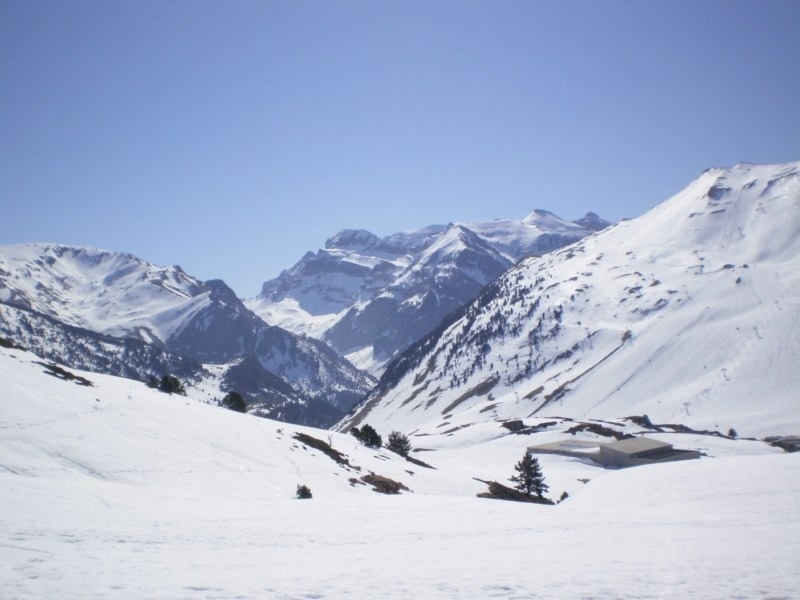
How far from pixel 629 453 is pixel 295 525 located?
285ft

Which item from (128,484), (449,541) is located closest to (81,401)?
(128,484)

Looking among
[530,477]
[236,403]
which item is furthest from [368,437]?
[236,403]

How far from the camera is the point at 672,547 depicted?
1972 centimetres

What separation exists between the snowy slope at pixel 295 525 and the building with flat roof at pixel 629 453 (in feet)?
167

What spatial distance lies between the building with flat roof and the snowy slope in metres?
50.8

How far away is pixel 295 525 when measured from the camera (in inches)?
871

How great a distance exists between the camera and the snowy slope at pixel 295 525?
14109 millimetres

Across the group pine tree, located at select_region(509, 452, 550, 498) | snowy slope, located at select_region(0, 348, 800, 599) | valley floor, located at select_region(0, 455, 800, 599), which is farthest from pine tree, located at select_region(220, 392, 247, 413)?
valley floor, located at select_region(0, 455, 800, 599)

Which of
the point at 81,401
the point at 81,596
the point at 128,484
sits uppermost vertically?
the point at 81,401

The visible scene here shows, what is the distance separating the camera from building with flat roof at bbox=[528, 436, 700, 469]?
94.9 m

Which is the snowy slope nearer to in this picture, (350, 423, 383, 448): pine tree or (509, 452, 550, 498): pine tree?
(509, 452, 550, 498): pine tree

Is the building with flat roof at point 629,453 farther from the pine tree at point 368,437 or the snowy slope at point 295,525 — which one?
the snowy slope at point 295,525

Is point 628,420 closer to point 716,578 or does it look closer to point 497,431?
point 497,431

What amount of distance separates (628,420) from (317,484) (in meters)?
136
